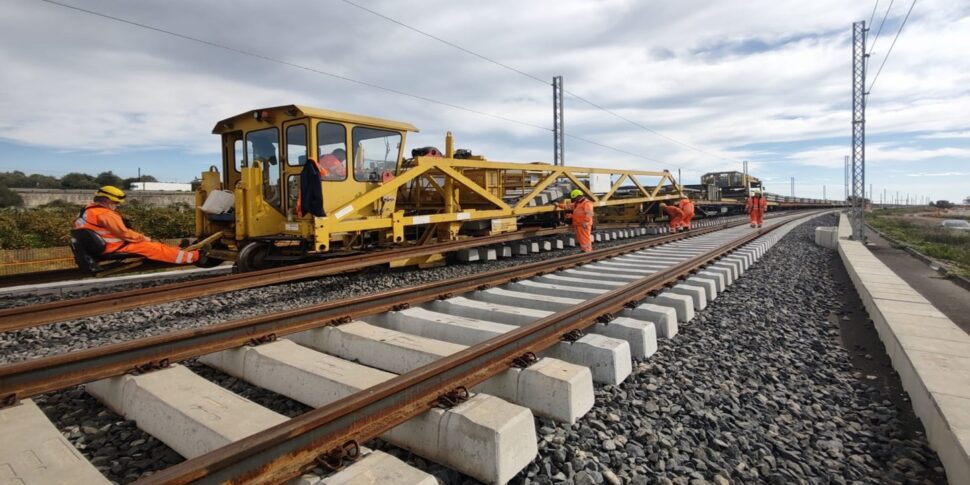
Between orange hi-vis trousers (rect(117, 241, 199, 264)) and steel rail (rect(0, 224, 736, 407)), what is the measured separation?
3.72 metres

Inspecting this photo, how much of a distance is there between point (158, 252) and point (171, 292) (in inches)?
82.5

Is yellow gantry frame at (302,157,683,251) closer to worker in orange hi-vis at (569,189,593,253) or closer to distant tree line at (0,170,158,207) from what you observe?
worker in orange hi-vis at (569,189,593,253)

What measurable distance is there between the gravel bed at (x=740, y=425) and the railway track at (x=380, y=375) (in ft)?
0.60

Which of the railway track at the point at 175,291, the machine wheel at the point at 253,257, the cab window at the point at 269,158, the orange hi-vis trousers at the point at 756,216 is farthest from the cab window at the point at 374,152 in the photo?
the orange hi-vis trousers at the point at 756,216

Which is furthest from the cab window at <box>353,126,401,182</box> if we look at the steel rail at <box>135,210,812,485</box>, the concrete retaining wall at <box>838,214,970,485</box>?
the concrete retaining wall at <box>838,214,970,485</box>

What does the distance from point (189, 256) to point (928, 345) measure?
8242 mm

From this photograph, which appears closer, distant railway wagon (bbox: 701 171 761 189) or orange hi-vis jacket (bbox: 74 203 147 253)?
orange hi-vis jacket (bbox: 74 203 147 253)

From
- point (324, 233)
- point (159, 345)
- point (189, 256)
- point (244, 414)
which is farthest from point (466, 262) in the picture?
point (244, 414)

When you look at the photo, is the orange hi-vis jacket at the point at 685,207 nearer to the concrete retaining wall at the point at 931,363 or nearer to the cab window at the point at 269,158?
the concrete retaining wall at the point at 931,363

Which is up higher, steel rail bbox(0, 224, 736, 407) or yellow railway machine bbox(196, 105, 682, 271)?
yellow railway machine bbox(196, 105, 682, 271)

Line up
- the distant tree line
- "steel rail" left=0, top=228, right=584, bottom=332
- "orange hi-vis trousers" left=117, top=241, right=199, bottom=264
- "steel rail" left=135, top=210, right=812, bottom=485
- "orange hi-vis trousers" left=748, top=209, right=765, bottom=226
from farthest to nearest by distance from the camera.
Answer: the distant tree line → "orange hi-vis trousers" left=748, top=209, right=765, bottom=226 → "orange hi-vis trousers" left=117, top=241, right=199, bottom=264 → "steel rail" left=0, top=228, right=584, bottom=332 → "steel rail" left=135, top=210, right=812, bottom=485

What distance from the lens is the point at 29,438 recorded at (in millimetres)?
2174

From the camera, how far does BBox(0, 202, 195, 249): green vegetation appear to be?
14.8m

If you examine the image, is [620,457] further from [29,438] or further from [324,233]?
[324,233]
